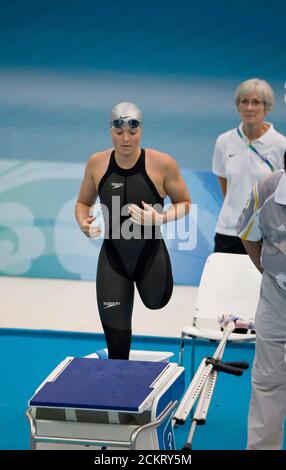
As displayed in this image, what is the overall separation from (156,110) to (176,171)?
12.6ft

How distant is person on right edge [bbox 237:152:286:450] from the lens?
4.09 metres

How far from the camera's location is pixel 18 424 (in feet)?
18.0

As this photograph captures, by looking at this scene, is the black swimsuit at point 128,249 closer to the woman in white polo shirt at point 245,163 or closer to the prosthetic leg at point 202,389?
the prosthetic leg at point 202,389

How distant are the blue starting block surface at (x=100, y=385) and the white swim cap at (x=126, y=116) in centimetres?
164

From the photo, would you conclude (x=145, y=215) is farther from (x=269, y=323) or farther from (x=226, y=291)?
(x=269, y=323)

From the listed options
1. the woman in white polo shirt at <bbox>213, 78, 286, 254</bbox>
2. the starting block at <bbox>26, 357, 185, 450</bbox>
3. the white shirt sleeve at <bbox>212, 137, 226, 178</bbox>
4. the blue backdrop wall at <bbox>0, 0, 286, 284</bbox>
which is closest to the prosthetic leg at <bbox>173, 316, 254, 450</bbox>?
the starting block at <bbox>26, 357, 185, 450</bbox>

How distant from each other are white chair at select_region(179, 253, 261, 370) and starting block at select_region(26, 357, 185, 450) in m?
1.82

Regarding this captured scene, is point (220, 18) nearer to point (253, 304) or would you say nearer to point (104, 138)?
point (104, 138)

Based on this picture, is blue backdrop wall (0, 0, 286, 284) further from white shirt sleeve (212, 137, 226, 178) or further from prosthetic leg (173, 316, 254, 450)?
prosthetic leg (173, 316, 254, 450)

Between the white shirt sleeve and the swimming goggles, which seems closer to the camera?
the swimming goggles

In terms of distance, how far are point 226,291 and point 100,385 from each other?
205 cm

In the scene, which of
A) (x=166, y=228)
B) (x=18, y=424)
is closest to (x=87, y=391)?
(x=18, y=424)

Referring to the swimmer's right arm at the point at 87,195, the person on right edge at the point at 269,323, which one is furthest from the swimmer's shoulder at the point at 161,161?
the person on right edge at the point at 269,323

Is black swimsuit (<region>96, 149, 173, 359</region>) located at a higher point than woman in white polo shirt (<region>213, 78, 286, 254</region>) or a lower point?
lower
